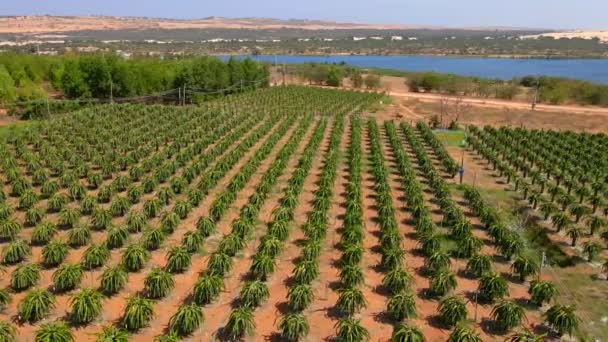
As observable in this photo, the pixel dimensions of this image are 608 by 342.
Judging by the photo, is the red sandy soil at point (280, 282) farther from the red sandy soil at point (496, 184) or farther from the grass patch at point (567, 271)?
the red sandy soil at point (496, 184)

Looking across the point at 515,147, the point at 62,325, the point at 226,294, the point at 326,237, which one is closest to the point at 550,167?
the point at 515,147

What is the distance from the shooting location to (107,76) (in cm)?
5738

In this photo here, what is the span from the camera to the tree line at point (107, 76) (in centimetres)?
5700

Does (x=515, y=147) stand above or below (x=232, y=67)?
below

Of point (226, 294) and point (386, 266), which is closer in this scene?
point (226, 294)

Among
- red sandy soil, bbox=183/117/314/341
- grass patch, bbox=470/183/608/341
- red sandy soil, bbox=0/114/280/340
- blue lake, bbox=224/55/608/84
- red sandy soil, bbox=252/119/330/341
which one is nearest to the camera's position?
red sandy soil, bbox=0/114/280/340

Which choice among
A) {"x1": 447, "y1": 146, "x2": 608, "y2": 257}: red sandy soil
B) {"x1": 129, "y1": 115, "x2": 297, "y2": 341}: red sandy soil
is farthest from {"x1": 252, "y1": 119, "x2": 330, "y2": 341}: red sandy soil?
{"x1": 447, "y1": 146, "x2": 608, "y2": 257}: red sandy soil

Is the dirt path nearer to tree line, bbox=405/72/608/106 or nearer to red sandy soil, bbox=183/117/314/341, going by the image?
tree line, bbox=405/72/608/106

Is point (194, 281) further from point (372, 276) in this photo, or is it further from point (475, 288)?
point (475, 288)

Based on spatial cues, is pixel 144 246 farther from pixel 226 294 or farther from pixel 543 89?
pixel 543 89

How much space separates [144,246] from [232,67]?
172ft

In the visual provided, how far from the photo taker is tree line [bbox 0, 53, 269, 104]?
57.0 m

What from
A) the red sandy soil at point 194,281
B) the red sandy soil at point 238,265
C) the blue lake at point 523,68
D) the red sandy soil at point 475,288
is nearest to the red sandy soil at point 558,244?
the red sandy soil at point 475,288

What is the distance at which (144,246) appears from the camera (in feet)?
65.1
